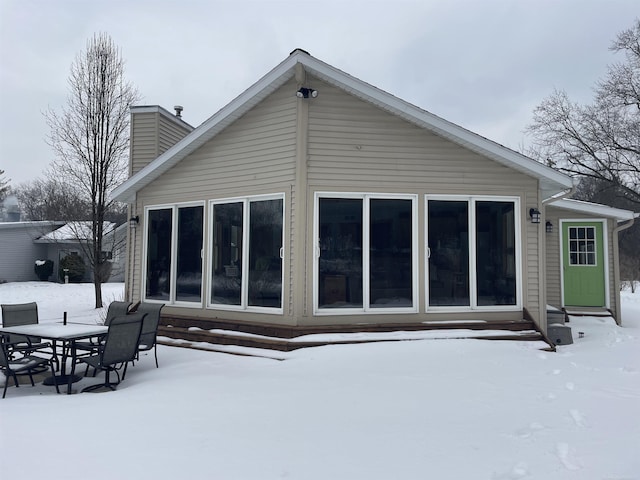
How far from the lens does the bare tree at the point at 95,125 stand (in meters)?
12.8

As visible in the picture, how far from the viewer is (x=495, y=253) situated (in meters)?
6.65

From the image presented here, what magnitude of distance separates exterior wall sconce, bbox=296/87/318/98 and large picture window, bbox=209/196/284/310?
156 centimetres

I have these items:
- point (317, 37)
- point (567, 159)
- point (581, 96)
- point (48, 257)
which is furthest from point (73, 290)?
point (581, 96)

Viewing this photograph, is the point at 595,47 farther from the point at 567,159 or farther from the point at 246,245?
the point at 246,245

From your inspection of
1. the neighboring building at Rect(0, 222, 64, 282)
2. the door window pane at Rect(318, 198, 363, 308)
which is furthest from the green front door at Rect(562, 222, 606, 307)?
the neighboring building at Rect(0, 222, 64, 282)

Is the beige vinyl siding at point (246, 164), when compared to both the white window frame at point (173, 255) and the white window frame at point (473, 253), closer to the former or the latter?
the white window frame at point (173, 255)

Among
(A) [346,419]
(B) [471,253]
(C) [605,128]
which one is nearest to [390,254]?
(B) [471,253]

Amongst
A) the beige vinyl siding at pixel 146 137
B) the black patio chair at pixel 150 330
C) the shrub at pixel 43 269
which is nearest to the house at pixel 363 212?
the black patio chair at pixel 150 330

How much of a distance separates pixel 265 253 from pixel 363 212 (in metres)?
1.66

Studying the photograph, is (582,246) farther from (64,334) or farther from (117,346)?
(64,334)

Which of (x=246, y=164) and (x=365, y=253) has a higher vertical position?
(x=246, y=164)

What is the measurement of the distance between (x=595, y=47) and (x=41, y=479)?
24.3m

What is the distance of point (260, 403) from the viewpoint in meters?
3.81

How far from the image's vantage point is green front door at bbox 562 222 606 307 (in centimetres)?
998
